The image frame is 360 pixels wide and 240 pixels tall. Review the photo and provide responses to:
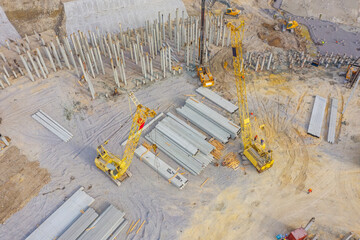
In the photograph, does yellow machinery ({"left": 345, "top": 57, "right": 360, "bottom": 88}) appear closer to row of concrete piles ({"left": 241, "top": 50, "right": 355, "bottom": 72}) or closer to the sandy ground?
row of concrete piles ({"left": 241, "top": 50, "right": 355, "bottom": 72})

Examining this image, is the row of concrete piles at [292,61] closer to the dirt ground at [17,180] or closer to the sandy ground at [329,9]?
the sandy ground at [329,9]

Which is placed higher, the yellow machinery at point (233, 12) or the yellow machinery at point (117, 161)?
the yellow machinery at point (233, 12)

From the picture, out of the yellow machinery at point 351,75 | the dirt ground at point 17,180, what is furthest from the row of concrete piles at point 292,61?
the dirt ground at point 17,180

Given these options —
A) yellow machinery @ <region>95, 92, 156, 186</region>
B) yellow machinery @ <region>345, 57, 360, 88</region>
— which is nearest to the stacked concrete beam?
yellow machinery @ <region>95, 92, 156, 186</region>

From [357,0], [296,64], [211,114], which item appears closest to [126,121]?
[211,114]

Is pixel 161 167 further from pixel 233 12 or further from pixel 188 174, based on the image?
pixel 233 12

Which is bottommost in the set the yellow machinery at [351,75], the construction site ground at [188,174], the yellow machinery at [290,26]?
the construction site ground at [188,174]

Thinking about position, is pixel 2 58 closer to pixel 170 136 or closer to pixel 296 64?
pixel 170 136

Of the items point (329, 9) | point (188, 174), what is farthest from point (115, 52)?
point (329, 9)
